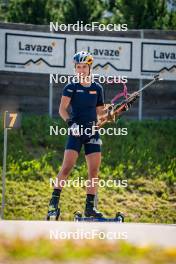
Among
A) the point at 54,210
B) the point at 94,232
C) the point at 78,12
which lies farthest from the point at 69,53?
the point at 94,232

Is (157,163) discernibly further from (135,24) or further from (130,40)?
(135,24)

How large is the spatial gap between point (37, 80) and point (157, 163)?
3463 millimetres

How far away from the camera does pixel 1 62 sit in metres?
16.2

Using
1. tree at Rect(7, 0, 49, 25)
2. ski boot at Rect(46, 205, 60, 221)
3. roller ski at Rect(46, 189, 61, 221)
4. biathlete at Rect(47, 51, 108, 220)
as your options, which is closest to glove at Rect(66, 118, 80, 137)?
biathlete at Rect(47, 51, 108, 220)

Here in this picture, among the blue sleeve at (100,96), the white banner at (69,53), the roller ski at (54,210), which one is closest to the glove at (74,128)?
the blue sleeve at (100,96)

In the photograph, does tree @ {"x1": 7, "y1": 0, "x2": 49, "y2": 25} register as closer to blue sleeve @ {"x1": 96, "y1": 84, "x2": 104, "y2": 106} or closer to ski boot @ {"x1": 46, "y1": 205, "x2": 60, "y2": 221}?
blue sleeve @ {"x1": 96, "y1": 84, "x2": 104, "y2": 106}

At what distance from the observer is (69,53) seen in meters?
16.4

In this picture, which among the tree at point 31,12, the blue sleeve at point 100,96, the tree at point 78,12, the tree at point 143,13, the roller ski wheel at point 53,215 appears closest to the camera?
the roller ski wheel at point 53,215

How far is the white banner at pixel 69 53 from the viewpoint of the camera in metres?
16.2

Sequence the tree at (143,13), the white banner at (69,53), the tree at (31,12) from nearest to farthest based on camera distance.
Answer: the white banner at (69,53)
the tree at (143,13)
the tree at (31,12)

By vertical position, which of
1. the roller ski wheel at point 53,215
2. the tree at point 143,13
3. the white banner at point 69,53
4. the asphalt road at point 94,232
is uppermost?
the tree at point 143,13

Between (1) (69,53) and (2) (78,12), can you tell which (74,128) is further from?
(2) (78,12)

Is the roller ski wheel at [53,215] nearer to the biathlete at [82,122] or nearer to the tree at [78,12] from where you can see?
the biathlete at [82,122]

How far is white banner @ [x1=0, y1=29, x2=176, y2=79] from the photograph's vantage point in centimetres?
1622
